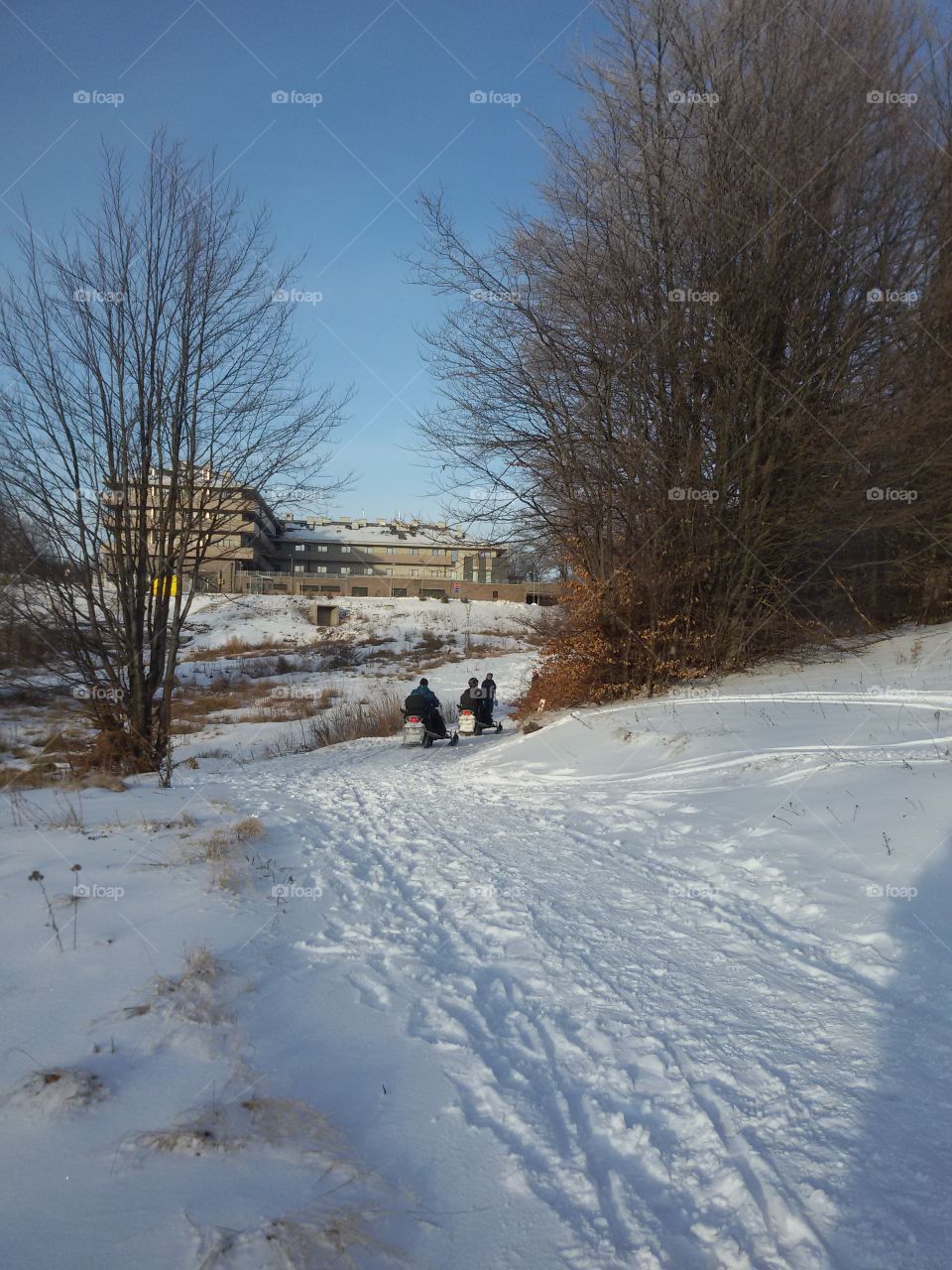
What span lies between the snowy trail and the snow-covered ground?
0.02m

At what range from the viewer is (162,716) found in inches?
491

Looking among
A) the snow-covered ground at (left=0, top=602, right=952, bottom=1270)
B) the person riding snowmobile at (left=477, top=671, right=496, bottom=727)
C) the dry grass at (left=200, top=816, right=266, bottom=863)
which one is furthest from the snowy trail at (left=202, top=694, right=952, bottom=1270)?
the person riding snowmobile at (left=477, top=671, right=496, bottom=727)

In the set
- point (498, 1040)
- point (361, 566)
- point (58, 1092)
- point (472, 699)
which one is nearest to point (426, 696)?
point (472, 699)

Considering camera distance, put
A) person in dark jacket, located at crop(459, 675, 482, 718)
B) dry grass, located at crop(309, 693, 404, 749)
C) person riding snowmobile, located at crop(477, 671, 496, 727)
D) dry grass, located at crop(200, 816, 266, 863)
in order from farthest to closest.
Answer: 1. dry grass, located at crop(309, 693, 404, 749)
2. person riding snowmobile, located at crop(477, 671, 496, 727)
3. person in dark jacket, located at crop(459, 675, 482, 718)
4. dry grass, located at crop(200, 816, 266, 863)

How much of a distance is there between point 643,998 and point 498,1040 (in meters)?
0.80

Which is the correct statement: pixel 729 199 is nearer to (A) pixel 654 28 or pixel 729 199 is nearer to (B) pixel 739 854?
(A) pixel 654 28

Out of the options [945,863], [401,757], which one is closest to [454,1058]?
[945,863]

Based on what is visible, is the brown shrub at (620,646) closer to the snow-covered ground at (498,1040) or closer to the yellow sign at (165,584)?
the snow-covered ground at (498,1040)

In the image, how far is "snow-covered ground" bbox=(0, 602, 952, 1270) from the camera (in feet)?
7.82

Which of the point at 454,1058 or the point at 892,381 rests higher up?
the point at 892,381

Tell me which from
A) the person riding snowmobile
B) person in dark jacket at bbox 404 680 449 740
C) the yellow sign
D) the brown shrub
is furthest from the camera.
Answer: the person riding snowmobile

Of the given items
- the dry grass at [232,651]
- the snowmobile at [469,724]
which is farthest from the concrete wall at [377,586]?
the snowmobile at [469,724]

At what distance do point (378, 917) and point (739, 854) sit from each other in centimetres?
276

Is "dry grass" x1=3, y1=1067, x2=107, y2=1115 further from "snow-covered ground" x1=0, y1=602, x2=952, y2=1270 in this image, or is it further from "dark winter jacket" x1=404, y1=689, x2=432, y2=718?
"dark winter jacket" x1=404, y1=689, x2=432, y2=718
